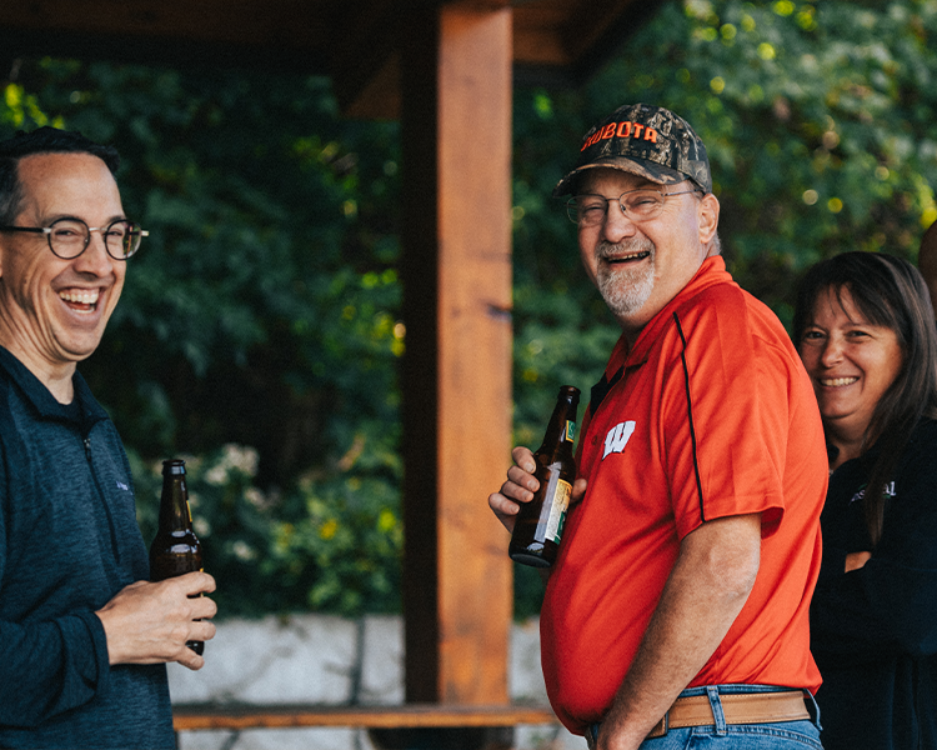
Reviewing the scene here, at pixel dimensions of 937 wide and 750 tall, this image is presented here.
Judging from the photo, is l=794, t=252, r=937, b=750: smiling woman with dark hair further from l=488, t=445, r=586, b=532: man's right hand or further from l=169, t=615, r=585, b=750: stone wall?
l=169, t=615, r=585, b=750: stone wall

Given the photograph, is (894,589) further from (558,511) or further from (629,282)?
(629,282)

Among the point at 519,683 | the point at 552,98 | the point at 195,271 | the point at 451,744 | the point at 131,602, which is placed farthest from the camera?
the point at 552,98

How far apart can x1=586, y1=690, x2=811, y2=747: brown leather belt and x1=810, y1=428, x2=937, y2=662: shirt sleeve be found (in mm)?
362

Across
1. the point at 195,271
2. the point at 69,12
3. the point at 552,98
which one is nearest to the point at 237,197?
the point at 195,271

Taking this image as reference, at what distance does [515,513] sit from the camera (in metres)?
2.13

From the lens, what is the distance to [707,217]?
6.73 feet

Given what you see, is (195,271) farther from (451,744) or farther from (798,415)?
(798,415)

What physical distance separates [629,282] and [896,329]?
0.71 meters

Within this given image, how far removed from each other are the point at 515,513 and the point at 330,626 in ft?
12.3

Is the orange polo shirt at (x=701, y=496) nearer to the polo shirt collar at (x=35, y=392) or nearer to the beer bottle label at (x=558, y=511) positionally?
the beer bottle label at (x=558, y=511)

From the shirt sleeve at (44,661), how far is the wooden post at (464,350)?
1803 mm

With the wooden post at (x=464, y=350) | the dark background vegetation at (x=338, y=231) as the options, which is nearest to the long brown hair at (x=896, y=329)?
the wooden post at (x=464, y=350)

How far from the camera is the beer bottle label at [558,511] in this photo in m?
2.03

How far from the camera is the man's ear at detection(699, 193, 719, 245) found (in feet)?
6.70
